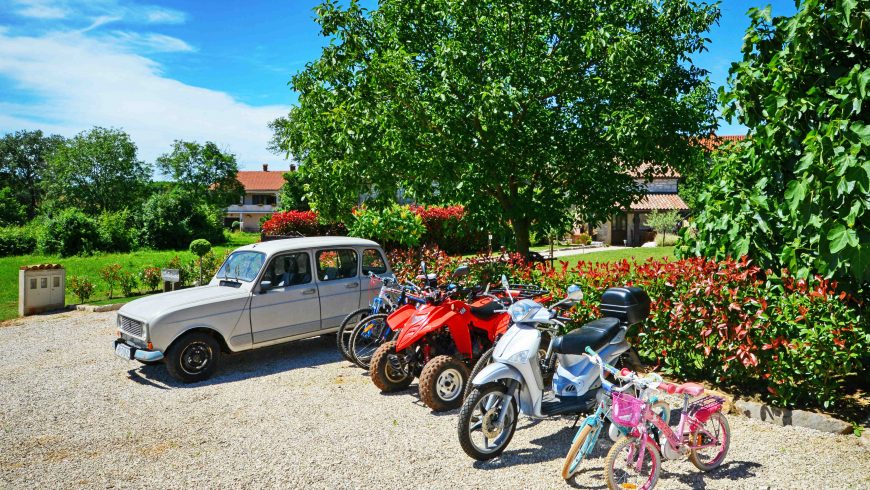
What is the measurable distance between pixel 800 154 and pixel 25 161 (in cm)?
9545

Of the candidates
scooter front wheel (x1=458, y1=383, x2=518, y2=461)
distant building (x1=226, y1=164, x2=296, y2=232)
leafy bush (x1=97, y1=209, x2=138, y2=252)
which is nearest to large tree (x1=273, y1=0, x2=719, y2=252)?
scooter front wheel (x1=458, y1=383, x2=518, y2=461)

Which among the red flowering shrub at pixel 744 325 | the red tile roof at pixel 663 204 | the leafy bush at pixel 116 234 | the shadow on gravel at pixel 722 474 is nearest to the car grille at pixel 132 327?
the red flowering shrub at pixel 744 325

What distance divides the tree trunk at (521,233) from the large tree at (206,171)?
5411cm

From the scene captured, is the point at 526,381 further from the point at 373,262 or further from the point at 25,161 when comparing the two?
the point at 25,161

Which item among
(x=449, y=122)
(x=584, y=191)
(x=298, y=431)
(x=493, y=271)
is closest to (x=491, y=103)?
(x=449, y=122)

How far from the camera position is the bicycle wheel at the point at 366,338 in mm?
7434

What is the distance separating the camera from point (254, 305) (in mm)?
7758

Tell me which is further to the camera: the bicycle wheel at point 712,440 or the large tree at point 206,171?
the large tree at point 206,171

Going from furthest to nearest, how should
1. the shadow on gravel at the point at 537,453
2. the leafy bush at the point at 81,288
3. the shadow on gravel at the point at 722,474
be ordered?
1. the leafy bush at the point at 81,288
2. the shadow on gravel at the point at 537,453
3. the shadow on gravel at the point at 722,474

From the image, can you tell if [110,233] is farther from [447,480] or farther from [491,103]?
[447,480]

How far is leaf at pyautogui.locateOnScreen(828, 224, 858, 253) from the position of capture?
16.2 feet

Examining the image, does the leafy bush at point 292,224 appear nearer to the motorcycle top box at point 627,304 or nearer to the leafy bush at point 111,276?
the leafy bush at point 111,276

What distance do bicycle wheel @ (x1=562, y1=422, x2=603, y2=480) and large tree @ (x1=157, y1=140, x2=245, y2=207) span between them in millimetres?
60600

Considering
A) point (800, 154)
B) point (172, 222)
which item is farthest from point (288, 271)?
point (172, 222)
